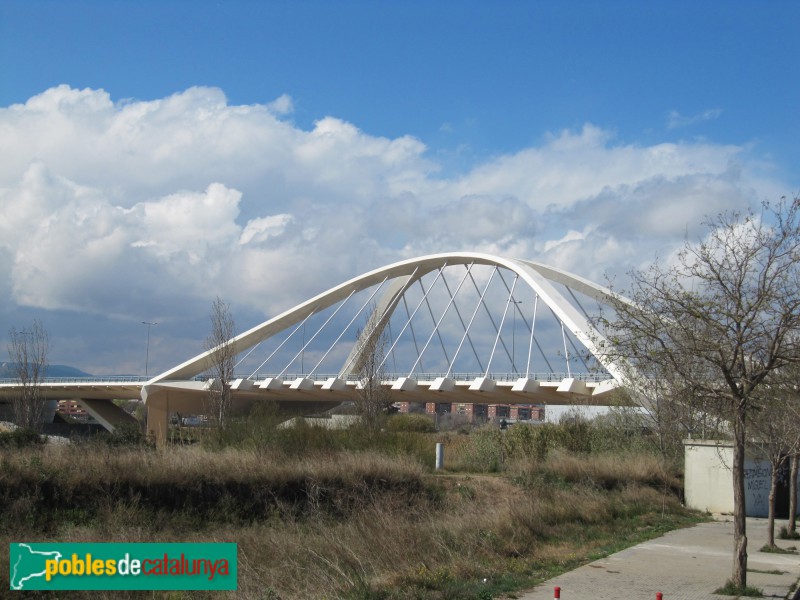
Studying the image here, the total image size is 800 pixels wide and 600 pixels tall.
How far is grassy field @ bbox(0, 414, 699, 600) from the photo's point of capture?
13.0 m

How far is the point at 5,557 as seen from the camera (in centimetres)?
1451

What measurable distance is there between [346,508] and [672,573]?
34.2 feet

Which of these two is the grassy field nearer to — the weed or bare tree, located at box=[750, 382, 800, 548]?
the weed

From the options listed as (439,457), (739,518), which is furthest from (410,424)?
(739,518)

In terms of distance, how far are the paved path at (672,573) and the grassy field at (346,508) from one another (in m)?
0.56

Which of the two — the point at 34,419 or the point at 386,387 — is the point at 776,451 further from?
the point at 34,419

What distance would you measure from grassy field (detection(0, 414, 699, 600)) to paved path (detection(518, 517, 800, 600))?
0.56 m

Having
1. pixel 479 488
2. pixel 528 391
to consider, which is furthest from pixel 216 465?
pixel 528 391

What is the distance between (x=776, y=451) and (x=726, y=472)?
4.76 m

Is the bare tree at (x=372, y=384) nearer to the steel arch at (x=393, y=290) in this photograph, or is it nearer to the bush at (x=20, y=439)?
the steel arch at (x=393, y=290)

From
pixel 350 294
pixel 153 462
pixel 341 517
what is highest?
pixel 350 294

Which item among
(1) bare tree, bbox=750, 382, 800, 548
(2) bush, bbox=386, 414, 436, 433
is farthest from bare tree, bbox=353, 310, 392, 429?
(1) bare tree, bbox=750, 382, 800, 548

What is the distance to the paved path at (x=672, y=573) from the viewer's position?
11.9 meters

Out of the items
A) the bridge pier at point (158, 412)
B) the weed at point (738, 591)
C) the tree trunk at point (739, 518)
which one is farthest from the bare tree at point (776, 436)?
the bridge pier at point (158, 412)
